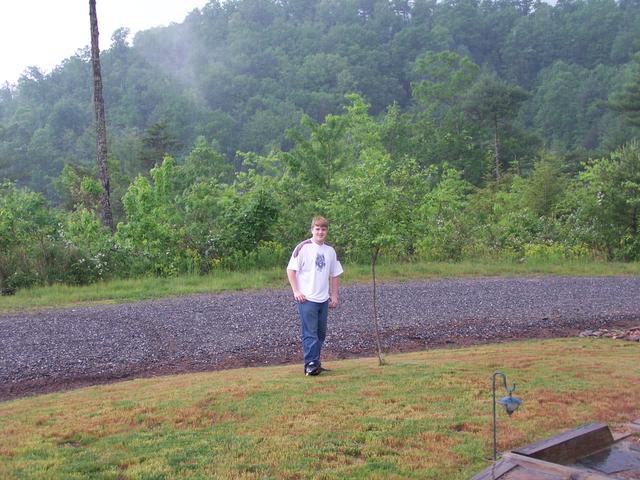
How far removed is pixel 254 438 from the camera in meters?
5.27

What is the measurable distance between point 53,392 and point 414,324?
18.3ft

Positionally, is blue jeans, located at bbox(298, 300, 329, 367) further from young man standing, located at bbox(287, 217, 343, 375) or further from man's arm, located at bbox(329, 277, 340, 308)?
man's arm, located at bbox(329, 277, 340, 308)

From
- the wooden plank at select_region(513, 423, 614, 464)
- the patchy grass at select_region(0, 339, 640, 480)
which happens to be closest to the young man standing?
the patchy grass at select_region(0, 339, 640, 480)

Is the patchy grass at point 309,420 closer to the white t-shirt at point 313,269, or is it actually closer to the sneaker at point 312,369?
the sneaker at point 312,369

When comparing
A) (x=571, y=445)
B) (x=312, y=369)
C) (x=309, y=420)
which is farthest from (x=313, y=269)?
(x=571, y=445)

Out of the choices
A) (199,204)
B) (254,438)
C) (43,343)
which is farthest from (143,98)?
(254,438)

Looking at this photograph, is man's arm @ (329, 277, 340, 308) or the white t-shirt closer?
the white t-shirt

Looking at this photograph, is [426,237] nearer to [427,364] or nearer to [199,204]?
[199,204]

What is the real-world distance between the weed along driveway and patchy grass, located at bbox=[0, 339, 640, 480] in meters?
1.26

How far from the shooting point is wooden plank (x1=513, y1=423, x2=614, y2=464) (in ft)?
15.5

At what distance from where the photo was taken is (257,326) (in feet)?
36.6

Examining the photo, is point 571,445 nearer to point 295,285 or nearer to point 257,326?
point 295,285

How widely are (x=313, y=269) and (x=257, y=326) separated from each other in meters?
4.14

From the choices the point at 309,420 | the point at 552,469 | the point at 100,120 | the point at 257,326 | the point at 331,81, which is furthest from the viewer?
the point at 331,81
